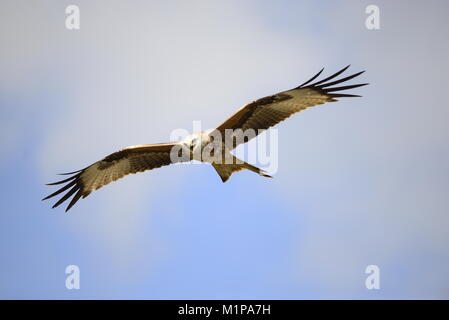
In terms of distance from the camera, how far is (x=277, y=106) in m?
7.98

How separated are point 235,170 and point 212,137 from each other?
682 millimetres

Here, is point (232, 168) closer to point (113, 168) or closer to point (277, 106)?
point (277, 106)

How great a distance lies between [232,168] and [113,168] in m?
2.20

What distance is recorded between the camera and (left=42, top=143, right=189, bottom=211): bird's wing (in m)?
8.70

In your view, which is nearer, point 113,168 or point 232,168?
point 232,168

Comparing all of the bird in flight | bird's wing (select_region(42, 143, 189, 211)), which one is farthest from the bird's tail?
bird's wing (select_region(42, 143, 189, 211))

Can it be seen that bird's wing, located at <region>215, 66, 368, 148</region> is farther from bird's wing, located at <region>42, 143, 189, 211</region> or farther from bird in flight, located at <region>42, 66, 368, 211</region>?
bird's wing, located at <region>42, 143, 189, 211</region>

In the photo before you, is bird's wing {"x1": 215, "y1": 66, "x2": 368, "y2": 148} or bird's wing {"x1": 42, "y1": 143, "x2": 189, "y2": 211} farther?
bird's wing {"x1": 42, "y1": 143, "x2": 189, "y2": 211}

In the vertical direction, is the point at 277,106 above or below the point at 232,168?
above

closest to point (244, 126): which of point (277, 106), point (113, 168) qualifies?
point (277, 106)

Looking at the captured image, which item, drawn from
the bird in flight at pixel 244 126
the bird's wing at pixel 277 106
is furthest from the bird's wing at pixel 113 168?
the bird's wing at pixel 277 106

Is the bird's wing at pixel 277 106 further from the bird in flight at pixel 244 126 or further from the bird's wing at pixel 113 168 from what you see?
the bird's wing at pixel 113 168

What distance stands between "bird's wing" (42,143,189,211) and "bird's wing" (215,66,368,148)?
1282 millimetres
